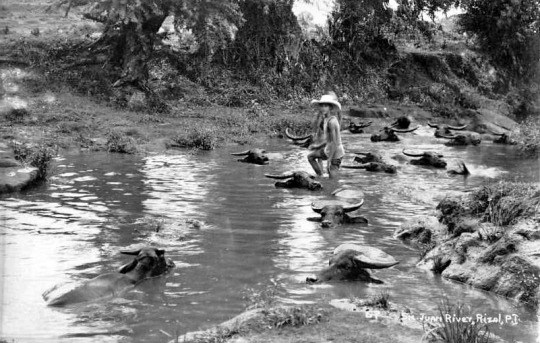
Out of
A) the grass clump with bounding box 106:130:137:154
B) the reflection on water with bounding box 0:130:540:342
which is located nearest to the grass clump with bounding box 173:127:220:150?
the grass clump with bounding box 106:130:137:154

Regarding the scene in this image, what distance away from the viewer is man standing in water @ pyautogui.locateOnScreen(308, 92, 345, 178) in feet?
39.1

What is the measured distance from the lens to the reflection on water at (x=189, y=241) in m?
5.02

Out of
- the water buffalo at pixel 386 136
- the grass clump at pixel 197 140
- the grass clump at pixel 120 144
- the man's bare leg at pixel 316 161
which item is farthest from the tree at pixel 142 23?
the man's bare leg at pixel 316 161

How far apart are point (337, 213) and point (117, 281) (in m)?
3.62

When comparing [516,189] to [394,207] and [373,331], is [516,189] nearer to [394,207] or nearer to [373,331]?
[394,207]

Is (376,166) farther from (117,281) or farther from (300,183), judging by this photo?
(117,281)

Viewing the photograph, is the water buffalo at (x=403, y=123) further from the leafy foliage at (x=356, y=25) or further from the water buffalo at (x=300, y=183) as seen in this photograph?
the water buffalo at (x=300, y=183)

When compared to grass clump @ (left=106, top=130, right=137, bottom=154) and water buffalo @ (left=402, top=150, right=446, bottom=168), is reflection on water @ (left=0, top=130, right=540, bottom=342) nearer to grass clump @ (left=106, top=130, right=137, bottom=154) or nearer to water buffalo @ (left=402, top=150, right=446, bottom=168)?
water buffalo @ (left=402, top=150, right=446, bottom=168)

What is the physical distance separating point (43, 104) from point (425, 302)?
13740mm

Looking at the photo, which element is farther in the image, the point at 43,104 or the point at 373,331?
the point at 43,104

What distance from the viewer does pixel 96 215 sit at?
848 centimetres

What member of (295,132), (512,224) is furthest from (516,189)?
(295,132)

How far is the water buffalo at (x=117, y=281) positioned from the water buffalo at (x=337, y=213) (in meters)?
2.67

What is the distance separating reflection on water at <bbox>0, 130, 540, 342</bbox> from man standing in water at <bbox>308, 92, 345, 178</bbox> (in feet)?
1.53
